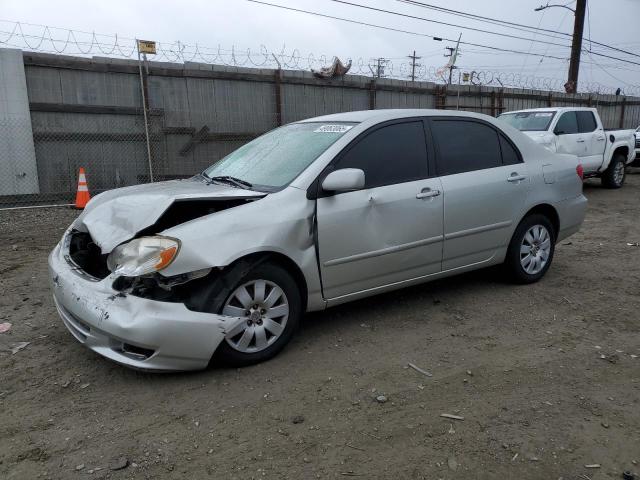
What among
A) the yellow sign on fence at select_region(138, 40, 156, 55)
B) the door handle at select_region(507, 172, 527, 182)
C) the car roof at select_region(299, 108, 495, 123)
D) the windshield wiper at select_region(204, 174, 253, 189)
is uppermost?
the yellow sign on fence at select_region(138, 40, 156, 55)

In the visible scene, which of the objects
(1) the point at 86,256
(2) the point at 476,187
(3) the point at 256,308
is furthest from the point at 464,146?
(1) the point at 86,256

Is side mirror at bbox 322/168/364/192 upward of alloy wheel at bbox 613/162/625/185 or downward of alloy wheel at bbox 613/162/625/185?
upward

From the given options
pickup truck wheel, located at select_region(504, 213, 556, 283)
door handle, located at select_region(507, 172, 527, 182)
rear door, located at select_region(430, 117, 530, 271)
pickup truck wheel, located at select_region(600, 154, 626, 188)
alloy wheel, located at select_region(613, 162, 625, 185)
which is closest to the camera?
rear door, located at select_region(430, 117, 530, 271)

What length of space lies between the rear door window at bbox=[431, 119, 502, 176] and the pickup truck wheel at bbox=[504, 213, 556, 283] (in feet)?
2.27

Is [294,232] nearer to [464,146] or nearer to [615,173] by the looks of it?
[464,146]

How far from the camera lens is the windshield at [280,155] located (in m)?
3.79

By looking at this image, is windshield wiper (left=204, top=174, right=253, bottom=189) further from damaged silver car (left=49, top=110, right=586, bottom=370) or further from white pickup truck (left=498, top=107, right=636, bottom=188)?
white pickup truck (left=498, top=107, right=636, bottom=188)

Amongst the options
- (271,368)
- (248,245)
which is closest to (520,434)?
(271,368)

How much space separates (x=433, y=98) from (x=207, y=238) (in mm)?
13622

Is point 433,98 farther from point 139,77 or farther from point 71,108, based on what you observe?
point 71,108

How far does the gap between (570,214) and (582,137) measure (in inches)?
278

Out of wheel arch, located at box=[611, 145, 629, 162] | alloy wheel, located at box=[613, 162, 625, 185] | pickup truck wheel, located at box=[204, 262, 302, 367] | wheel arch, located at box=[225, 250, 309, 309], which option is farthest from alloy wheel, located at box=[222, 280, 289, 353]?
alloy wheel, located at box=[613, 162, 625, 185]

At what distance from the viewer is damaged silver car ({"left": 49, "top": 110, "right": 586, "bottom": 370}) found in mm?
3092

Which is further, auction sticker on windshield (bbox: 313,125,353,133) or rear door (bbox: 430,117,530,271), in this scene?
rear door (bbox: 430,117,530,271)
